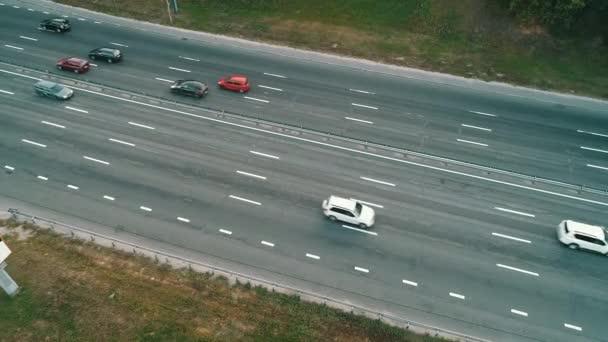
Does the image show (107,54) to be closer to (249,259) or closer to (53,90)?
(53,90)

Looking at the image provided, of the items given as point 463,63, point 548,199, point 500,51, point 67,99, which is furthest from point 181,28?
point 548,199

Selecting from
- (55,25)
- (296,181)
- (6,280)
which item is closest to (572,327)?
(296,181)

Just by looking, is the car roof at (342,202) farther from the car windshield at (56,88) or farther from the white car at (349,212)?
the car windshield at (56,88)

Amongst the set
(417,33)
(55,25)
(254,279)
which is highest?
(417,33)

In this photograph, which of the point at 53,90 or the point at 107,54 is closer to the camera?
the point at 53,90

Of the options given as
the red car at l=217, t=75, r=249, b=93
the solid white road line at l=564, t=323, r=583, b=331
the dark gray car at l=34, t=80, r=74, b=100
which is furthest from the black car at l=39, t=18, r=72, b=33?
the solid white road line at l=564, t=323, r=583, b=331

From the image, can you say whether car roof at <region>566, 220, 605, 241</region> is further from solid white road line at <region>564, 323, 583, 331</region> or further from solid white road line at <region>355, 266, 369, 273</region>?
solid white road line at <region>355, 266, 369, 273</region>

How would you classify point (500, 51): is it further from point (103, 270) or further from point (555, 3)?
point (103, 270)
